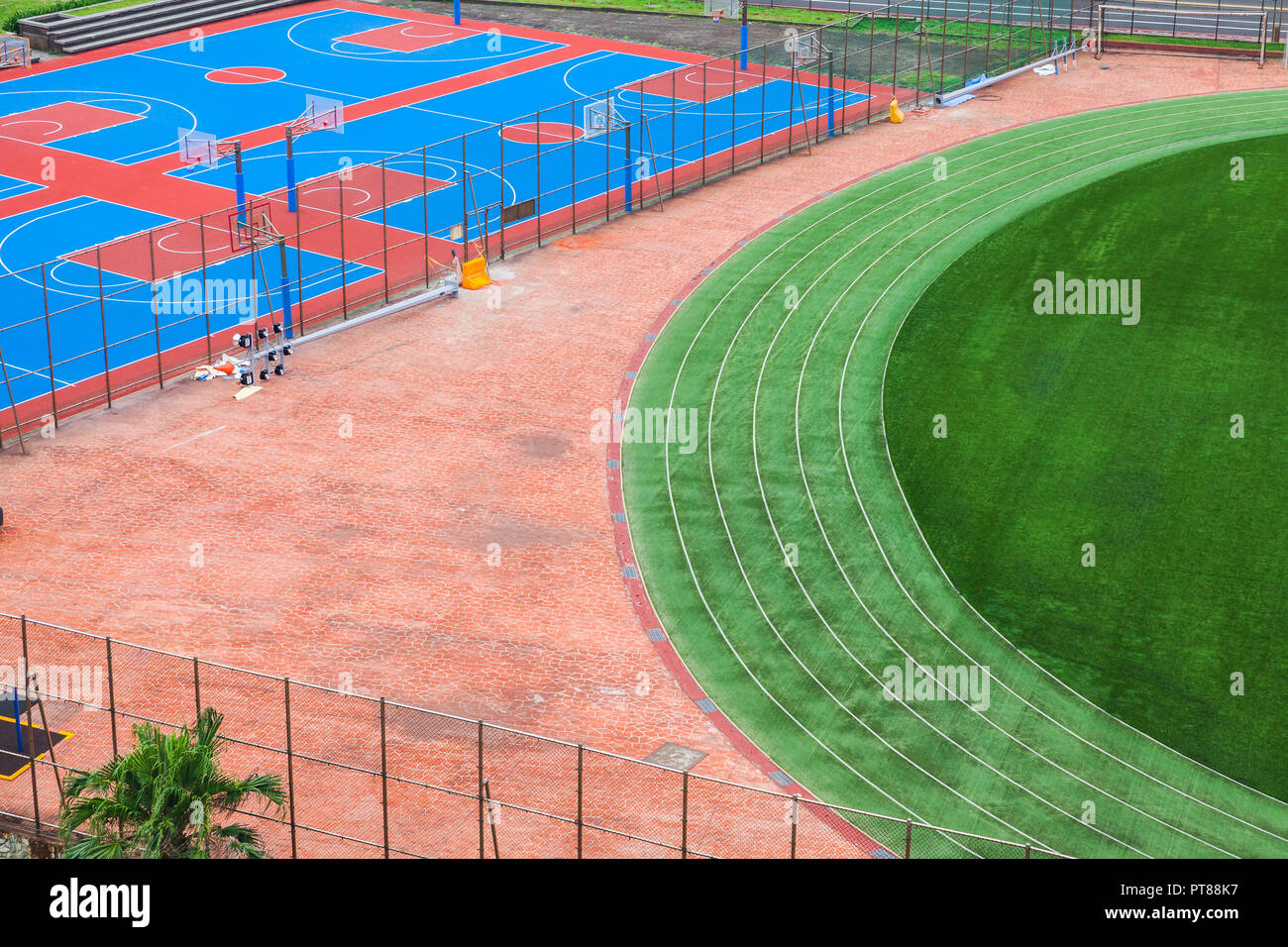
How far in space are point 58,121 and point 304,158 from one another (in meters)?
11.8

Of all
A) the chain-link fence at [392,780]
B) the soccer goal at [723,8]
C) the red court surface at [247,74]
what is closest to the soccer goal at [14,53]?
the red court surface at [247,74]

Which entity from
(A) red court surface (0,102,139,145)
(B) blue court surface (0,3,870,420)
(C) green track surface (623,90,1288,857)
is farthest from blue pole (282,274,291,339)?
(A) red court surface (0,102,139,145)

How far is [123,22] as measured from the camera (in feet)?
277

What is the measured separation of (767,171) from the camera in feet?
207

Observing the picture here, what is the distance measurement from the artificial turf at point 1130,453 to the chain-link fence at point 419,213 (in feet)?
45.0

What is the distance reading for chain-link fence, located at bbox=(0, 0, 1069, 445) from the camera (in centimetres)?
4678

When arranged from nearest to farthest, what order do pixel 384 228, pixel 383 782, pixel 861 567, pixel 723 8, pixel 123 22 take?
pixel 383 782 → pixel 861 567 → pixel 384 228 → pixel 123 22 → pixel 723 8

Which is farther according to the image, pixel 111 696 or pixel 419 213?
pixel 419 213

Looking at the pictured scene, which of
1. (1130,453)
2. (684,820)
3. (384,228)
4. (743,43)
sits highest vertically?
(743,43)

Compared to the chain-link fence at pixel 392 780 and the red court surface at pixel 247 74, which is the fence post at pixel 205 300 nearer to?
the chain-link fence at pixel 392 780

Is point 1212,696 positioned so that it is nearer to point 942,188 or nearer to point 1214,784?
point 1214,784

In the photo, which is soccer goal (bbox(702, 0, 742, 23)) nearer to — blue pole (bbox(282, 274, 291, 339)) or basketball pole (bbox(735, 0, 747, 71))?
basketball pole (bbox(735, 0, 747, 71))

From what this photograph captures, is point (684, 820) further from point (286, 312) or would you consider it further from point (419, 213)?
point (419, 213)

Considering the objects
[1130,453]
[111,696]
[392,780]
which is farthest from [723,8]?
[111,696]
